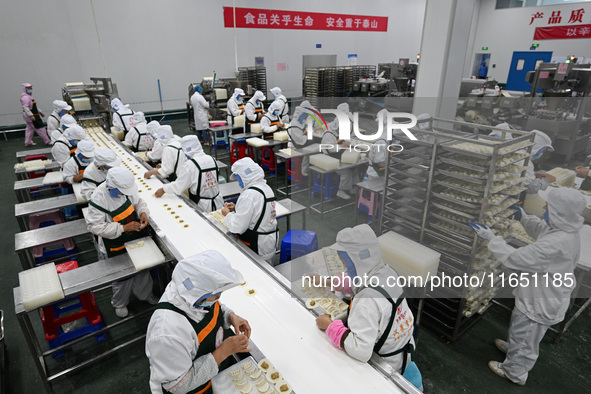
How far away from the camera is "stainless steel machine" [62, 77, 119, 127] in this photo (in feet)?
23.0

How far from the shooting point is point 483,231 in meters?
2.46

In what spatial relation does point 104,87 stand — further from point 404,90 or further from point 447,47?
point 404,90

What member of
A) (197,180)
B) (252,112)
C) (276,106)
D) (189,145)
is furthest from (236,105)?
(197,180)

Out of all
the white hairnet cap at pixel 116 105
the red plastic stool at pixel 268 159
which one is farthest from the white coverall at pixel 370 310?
the white hairnet cap at pixel 116 105

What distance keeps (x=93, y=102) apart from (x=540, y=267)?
8.27 metres

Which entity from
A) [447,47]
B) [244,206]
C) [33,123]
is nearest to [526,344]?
[244,206]

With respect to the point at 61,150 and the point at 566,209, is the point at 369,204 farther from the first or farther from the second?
the point at 61,150

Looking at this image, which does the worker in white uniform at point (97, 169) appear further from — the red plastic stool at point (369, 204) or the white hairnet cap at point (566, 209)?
the white hairnet cap at point (566, 209)

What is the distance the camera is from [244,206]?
112 inches

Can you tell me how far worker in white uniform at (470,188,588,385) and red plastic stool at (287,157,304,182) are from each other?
360cm

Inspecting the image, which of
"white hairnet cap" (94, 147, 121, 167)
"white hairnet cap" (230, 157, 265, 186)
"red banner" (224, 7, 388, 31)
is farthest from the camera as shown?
"red banner" (224, 7, 388, 31)

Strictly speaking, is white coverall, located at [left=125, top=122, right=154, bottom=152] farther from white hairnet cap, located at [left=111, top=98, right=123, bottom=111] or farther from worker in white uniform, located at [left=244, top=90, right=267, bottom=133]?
worker in white uniform, located at [left=244, top=90, right=267, bottom=133]

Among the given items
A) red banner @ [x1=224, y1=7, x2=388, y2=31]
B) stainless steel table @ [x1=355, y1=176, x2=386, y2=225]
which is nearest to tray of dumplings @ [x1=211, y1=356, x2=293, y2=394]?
stainless steel table @ [x1=355, y1=176, x2=386, y2=225]

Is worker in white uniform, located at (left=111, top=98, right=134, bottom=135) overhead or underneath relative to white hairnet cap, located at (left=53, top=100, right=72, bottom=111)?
underneath
